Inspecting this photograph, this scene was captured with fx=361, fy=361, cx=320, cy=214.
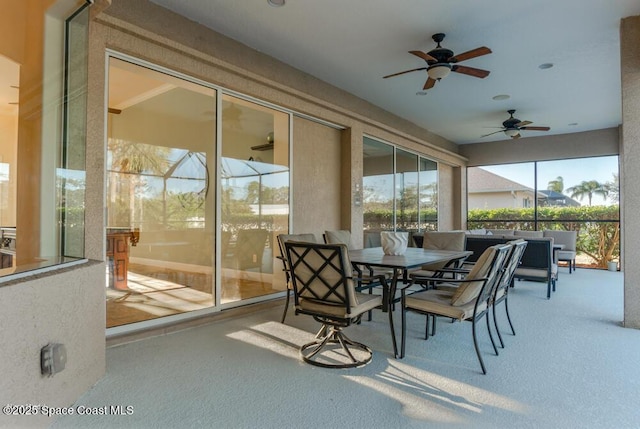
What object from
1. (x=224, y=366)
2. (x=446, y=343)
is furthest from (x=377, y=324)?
(x=224, y=366)

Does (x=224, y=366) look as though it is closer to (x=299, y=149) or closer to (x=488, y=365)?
(x=488, y=365)

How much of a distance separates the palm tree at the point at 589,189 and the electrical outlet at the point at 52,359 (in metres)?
9.86

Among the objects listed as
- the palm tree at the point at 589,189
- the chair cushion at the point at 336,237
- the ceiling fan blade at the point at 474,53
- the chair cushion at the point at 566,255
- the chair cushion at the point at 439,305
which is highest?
the ceiling fan blade at the point at 474,53

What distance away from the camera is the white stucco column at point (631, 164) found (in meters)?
3.54

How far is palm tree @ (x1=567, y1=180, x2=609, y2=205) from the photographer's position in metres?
8.11

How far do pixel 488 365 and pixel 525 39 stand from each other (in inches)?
136

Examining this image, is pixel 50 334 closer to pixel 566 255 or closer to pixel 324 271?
pixel 324 271

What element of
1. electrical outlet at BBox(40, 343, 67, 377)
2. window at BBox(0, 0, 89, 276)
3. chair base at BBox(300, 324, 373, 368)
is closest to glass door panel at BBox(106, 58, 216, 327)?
window at BBox(0, 0, 89, 276)

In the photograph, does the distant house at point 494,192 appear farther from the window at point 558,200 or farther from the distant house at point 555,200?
the distant house at point 555,200

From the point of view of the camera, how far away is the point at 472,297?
8.59ft

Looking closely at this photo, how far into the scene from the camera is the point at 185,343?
9.98ft

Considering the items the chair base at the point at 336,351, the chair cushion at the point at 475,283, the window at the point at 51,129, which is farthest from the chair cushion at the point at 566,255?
the window at the point at 51,129

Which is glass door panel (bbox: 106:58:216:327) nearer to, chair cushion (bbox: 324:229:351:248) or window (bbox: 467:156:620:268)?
chair cushion (bbox: 324:229:351:248)

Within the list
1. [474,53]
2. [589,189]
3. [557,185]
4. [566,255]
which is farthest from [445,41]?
[589,189]
